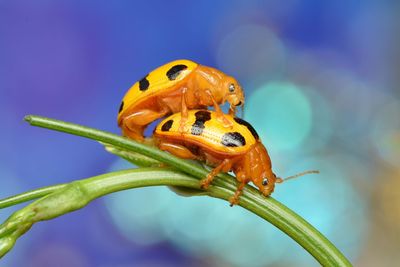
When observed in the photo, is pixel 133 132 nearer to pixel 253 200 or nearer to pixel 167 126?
pixel 167 126

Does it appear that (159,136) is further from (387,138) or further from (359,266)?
(387,138)

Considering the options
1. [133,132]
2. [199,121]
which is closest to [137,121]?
[133,132]

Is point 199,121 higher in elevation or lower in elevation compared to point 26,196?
higher

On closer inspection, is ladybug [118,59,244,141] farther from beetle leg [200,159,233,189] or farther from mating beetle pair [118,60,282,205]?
beetle leg [200,159,233,189]

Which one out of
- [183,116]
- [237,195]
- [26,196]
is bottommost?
[26,196]

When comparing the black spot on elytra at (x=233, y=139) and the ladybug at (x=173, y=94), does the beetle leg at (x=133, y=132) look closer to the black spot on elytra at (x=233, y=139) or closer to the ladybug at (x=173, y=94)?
the ladybug at (x=173, y=94)

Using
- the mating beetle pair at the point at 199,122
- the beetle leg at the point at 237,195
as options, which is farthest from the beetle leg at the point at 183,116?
the beetle leg at the point at 237,195

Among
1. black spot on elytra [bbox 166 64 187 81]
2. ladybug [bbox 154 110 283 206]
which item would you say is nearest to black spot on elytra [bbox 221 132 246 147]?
ladybug [bbox 154 110 283 206]
